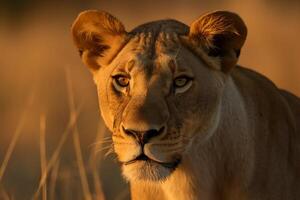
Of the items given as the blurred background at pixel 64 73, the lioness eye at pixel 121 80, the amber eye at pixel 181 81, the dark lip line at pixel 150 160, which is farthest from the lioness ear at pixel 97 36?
the blurred background at pixel 64 73

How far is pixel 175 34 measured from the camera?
5547 millimetres

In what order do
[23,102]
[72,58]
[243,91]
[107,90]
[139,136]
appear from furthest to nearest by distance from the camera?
1. [72,58]
2. [23,102]
3. [243,91]
4. [107,90]
5. [139,136]

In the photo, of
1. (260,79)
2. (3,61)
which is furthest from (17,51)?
(260,79)

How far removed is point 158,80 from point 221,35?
44 centimetres

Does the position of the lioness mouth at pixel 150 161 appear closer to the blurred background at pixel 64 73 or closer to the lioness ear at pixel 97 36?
the lioness ear at pixel 97 36

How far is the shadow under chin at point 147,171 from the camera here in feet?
16.9

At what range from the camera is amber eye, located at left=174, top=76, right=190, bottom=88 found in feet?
17.6

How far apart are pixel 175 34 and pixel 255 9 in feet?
33.8

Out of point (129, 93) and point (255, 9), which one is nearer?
point (129, 93)

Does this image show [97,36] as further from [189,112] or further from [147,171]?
[147,171]

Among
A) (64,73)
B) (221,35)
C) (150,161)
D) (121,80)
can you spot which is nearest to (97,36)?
(121,80)

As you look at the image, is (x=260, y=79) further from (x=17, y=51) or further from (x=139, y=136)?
(x=17, y=51)

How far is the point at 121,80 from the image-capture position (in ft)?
17.8

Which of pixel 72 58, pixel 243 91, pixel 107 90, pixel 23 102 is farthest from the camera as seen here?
pixel 72 58
